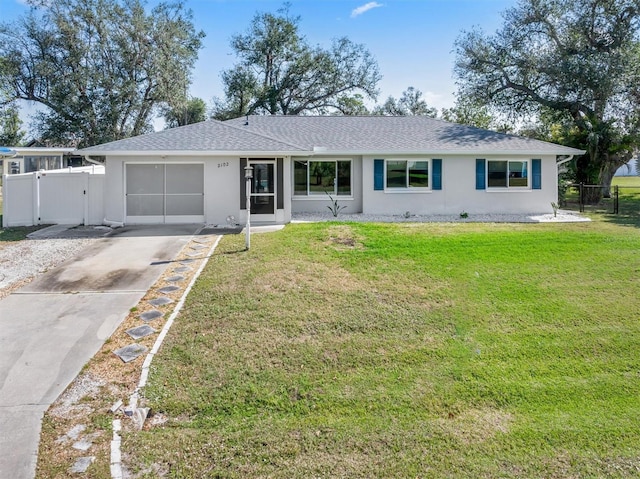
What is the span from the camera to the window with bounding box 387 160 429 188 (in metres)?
16.2

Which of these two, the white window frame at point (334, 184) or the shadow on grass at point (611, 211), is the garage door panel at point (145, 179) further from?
the shadow on grass at point (611, 211)

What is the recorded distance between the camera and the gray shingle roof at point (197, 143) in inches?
534

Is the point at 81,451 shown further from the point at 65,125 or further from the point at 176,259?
the point at 65,125

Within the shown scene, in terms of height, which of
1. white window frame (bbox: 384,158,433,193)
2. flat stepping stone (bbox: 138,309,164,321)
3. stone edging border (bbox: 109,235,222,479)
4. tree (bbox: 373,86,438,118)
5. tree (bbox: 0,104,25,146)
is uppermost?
tree (bbox: 373,86,438,118)

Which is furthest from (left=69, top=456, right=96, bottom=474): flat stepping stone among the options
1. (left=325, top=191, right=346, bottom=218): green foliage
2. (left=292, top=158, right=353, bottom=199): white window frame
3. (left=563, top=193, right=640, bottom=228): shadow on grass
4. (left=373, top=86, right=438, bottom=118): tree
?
(left=373, top=86, right=438, bottom=118): tree

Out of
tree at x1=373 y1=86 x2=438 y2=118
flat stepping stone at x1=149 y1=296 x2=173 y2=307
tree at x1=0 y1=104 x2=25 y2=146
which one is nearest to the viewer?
flat stepping stone at x1=149 y1=296 x2=173 y2=307

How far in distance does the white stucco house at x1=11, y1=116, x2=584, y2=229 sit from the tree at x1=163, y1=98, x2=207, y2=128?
18459mm

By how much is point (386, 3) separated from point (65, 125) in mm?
23971

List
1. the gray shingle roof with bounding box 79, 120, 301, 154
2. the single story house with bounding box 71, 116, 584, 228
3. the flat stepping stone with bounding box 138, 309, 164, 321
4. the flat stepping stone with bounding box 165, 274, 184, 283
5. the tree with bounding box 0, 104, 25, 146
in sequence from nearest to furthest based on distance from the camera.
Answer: the flat stepping stone with bounding box 138, 309, 164, 321
the flat stepping stone with bounding box 165, 274, 184, 283
the gray shingle roof with bounding box 79, 120, 301, 154
the single story house with bounding box 71, 116, 584, 228
the tree with bounding box 0, 104, 25, 146

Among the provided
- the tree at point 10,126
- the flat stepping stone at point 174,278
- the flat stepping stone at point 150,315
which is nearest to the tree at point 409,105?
the tree at point 10,126

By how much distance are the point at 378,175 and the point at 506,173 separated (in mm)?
4730

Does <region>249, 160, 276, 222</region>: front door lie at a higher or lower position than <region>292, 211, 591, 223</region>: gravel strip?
higher

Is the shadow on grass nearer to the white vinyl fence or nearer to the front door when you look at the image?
the front door

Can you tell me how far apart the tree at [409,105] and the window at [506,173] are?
1057 inches
